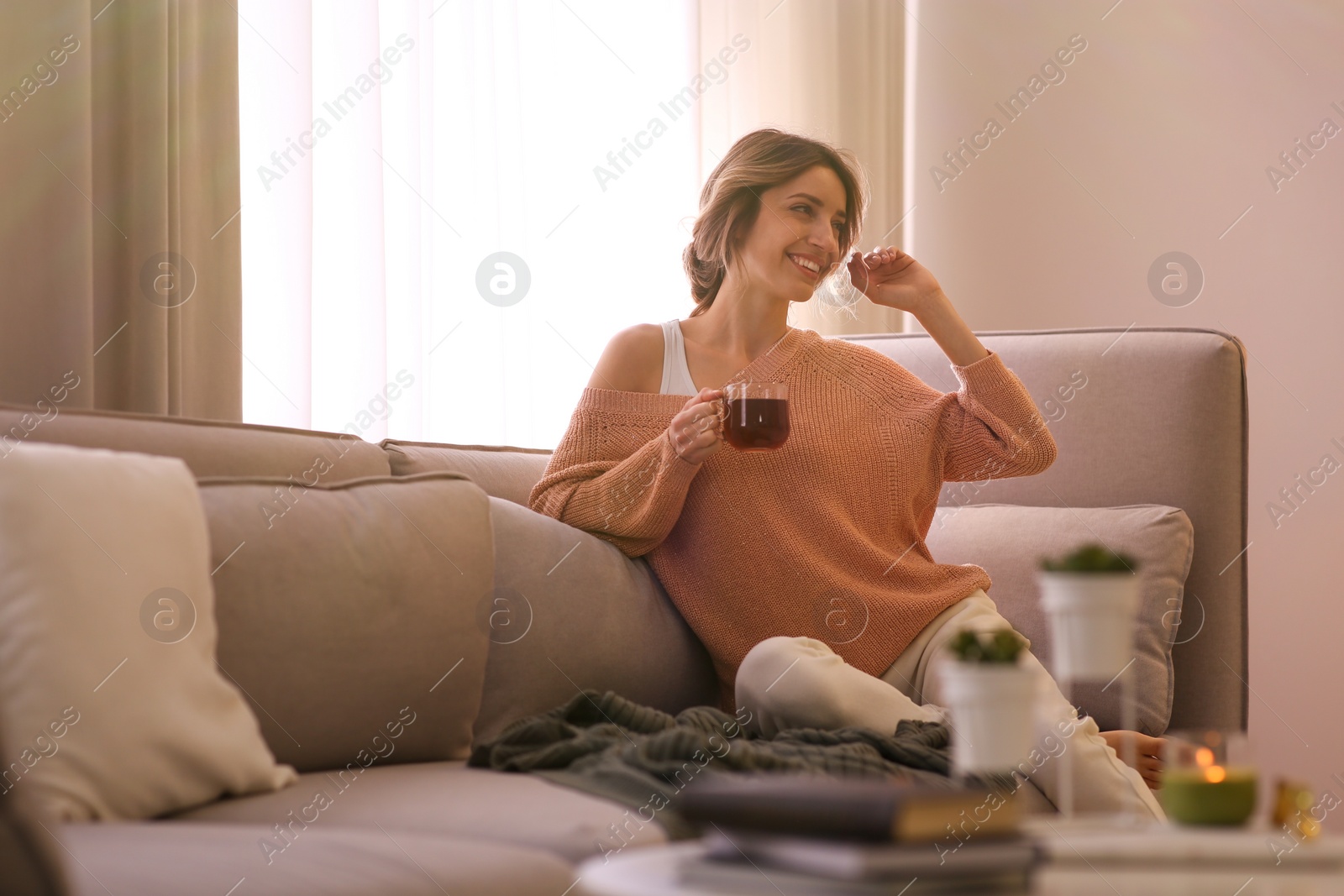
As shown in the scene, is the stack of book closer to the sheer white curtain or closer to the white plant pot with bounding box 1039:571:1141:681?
the white plant pot with bounding box 1039:571:1141:681

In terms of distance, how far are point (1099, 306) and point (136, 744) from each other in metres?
3.01

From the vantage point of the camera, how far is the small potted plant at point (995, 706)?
85 cm

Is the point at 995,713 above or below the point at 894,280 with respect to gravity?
below

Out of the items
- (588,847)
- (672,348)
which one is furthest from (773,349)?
(588,847)

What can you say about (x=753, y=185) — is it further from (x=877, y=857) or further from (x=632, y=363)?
(x=877, y=857)

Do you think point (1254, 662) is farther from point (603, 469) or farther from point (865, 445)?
point (603, 469)

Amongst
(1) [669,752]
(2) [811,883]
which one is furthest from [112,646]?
(2) [811,883]

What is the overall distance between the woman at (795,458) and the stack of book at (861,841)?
943 millimetres

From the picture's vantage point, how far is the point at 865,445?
86.4 inches

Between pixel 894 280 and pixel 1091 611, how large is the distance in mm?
1475

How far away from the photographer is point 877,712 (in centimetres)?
174

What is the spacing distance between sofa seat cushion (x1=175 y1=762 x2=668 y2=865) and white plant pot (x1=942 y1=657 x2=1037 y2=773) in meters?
0.48

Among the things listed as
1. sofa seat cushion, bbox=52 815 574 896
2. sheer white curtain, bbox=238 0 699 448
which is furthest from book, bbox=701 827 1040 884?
sheer white curtain, bbox=238 0 699 448

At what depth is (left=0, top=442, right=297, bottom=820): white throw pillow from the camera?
1.15 metres
